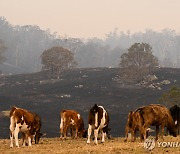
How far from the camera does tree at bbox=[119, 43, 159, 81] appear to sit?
9538 cm

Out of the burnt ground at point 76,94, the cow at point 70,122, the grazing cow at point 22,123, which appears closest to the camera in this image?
the grazing cow at point 22,123

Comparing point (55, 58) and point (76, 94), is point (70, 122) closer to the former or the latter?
point (76, 94)

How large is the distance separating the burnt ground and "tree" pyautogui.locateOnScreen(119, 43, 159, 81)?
3157 mm

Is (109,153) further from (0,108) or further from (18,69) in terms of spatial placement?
(18,69)

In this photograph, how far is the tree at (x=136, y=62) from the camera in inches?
3755

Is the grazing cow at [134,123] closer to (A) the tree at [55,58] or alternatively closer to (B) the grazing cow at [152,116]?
(B) the grazing cow at [152,116]

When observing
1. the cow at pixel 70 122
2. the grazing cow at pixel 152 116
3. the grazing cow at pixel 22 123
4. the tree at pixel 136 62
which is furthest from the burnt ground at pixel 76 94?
the grazing cow at pixel 152 116

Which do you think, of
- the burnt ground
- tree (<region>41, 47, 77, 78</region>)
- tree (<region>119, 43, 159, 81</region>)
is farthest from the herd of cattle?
tree (<region>41, 47, 77, 78</region>)

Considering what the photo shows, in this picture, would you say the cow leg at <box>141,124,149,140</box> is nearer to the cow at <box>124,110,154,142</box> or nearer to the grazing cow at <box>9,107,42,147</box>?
the cow at <box>124,110,154,142</box>

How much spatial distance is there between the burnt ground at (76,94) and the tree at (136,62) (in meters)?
3.16

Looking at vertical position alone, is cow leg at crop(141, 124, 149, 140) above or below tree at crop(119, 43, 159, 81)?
below

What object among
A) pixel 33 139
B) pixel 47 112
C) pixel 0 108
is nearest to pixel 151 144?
pixel 33 139

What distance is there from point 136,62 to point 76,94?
2260 centimetres

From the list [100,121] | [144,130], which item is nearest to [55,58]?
[100,121]
